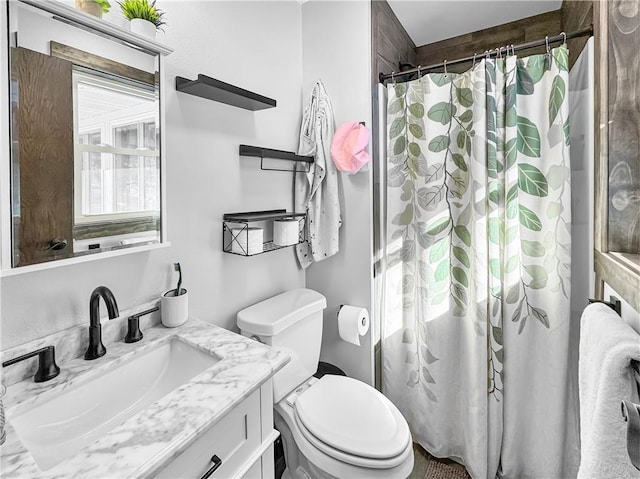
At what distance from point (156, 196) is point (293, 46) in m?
1.25

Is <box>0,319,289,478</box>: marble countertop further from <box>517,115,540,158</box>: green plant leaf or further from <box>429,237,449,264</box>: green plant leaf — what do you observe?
<box>517,115,540,158</box>: green plant leaf

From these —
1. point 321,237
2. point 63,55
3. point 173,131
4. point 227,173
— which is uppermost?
point 63,55

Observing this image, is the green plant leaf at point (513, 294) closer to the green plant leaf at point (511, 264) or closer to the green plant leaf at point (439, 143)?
the green plant leaf at point (511, 264)

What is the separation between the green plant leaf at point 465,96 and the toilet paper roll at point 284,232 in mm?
1004

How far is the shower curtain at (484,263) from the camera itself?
59.4 inches

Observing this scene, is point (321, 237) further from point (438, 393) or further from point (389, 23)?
point (389, 23)

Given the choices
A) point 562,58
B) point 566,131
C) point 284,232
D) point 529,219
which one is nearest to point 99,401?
point 284,232

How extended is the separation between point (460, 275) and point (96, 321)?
5.03ft

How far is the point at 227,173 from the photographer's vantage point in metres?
1.55

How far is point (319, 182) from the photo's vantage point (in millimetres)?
1851

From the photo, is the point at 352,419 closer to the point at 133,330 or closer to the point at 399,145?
the point at 133,330

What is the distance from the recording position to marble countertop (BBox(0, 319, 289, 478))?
0.66 meters

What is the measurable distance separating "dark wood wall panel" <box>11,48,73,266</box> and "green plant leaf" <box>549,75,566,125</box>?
5.91ft

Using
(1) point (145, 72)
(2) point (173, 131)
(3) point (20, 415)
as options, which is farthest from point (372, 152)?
(3) point (20, 415)
